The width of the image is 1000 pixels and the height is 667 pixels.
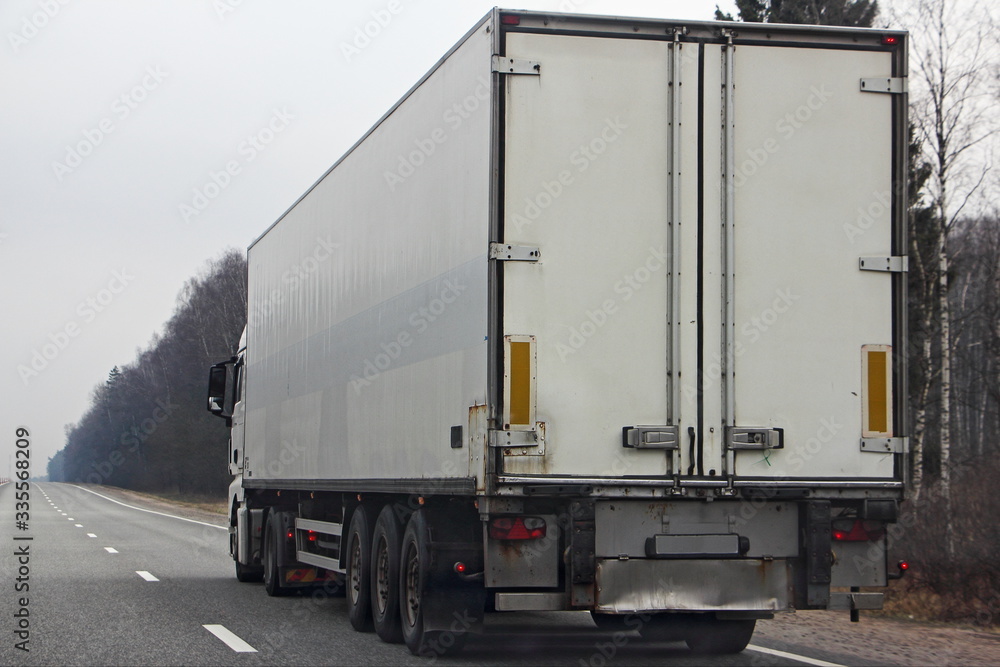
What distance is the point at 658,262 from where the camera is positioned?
25.3 feet

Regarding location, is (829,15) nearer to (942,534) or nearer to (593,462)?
(942,534)

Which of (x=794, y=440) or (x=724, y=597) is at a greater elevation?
(x=794, y=440)

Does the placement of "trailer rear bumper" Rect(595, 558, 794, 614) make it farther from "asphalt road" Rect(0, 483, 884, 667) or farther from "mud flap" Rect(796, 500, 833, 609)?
"asphalt road" Rect(0, 483, 884, 667)

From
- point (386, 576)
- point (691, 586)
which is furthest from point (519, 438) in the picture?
point (386, 576)

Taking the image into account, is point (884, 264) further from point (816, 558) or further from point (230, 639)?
point (230, 639)

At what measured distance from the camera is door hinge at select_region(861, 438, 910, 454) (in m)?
7.85

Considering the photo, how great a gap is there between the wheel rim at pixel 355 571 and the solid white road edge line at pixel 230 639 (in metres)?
1.01

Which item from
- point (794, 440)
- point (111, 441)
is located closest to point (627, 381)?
point (794, 440)

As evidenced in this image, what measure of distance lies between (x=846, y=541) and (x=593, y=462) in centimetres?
177

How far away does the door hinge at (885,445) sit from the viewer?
7852 millimetres

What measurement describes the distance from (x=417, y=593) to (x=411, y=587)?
0.82 feet

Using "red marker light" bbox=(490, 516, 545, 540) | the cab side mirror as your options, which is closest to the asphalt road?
"red marker light" bbox=(490, 516, 545, 540)

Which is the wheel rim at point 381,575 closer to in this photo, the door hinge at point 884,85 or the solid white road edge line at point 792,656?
the solid white road edge line at point 792,656

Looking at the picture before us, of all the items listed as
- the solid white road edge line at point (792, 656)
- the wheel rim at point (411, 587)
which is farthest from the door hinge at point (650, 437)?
the solid white road edge line at point (792, 656)
